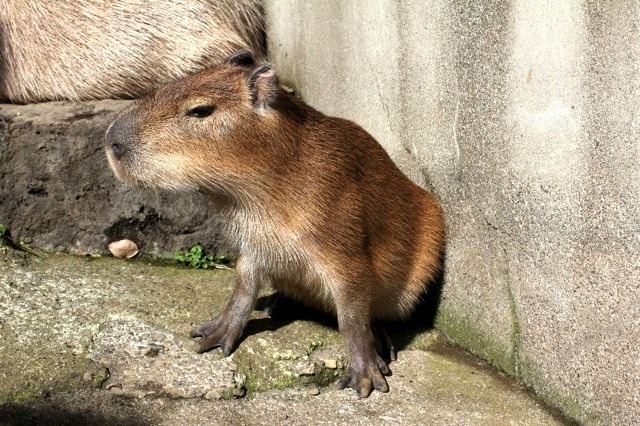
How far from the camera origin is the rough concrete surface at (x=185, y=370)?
132 inches

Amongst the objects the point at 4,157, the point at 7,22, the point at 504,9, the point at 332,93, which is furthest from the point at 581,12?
the point at 7,22

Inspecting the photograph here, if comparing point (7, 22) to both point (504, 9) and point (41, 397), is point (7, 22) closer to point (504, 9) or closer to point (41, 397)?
point (41, 397)

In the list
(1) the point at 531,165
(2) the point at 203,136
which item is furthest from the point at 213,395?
(1) the point at 531,165

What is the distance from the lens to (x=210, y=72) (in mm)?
3602

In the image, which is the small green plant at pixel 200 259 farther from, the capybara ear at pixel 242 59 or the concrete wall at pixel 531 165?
the capybara ear at pixel 242 59

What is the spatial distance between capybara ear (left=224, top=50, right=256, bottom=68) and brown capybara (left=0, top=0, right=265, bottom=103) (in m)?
1.50

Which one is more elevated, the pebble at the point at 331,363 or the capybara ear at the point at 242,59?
the capybara ear at the point at 242,59

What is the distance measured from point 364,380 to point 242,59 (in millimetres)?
1361

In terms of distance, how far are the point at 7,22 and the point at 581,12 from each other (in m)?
3.36

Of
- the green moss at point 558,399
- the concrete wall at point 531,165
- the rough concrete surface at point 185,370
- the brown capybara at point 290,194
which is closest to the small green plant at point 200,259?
the rough concrete surface at point 185,370

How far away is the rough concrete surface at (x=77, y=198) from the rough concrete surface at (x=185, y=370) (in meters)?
0.47

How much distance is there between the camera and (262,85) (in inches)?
138

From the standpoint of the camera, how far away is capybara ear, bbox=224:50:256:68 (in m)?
3.60

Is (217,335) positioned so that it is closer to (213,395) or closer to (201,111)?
(213,395)
